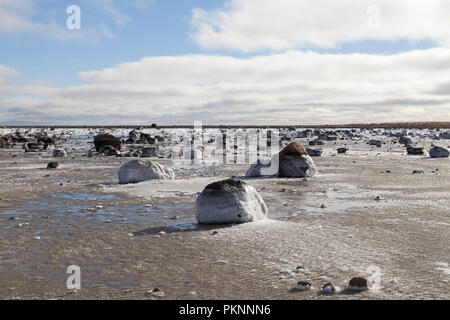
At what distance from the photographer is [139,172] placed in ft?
45.8

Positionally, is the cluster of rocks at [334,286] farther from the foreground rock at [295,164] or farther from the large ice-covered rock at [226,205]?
the foreground rock at [295,164]

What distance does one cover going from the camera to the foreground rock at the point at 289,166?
15.2 meters

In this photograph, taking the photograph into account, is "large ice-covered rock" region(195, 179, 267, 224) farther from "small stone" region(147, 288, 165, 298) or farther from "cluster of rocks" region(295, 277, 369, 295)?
"small stone" region(147, 288, 165, 298)

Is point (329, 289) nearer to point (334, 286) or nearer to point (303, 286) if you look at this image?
point (334, 286)

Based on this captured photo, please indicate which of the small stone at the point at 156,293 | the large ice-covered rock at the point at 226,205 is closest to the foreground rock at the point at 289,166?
the large ice-covered rock at the point at 226,205

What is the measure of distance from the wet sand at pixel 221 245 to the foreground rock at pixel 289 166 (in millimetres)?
2813

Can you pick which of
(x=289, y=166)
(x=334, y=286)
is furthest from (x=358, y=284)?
(x=289, y=166)

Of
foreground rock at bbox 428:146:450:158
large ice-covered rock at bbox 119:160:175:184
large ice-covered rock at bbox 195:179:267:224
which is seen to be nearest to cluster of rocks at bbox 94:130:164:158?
large ice-covered rock at bbox 119:160:175:184

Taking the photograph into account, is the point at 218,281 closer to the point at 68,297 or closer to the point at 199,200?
the point at 68,297

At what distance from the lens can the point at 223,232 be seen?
7363 millimetres

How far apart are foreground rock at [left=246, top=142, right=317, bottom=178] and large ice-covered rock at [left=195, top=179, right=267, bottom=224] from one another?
7227 mm
